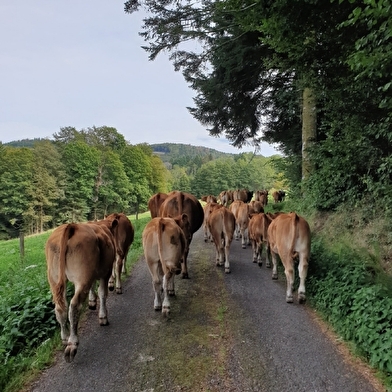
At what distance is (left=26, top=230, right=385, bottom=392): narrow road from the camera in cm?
342

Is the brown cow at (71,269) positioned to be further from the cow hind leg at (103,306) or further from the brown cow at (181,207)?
the brown cow at (181,207)

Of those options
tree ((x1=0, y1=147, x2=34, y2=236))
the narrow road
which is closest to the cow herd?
the narrow road

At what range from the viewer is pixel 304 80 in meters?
7.51

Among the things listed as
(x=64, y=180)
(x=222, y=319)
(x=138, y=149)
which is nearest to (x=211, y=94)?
(x=222, y=319)

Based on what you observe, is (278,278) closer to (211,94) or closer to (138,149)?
(211,94)

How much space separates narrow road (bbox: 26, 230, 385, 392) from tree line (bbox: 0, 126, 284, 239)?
24284mm

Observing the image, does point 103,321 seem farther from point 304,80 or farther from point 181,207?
point 304,80

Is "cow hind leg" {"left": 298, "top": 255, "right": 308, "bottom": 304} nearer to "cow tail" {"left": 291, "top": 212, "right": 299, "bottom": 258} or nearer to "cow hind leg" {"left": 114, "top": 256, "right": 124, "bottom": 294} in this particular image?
"cow tail" {"left": 291, "top": 212, "right": 299, "bottom": 258}

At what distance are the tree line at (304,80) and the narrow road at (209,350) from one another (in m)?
3.28

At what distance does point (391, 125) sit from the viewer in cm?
596

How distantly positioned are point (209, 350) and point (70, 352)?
68.0 inches

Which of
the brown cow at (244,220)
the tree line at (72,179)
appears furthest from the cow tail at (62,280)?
the tree line at (72,179)

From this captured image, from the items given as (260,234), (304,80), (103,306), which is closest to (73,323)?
(103,306)

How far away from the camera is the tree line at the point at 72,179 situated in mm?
37031
